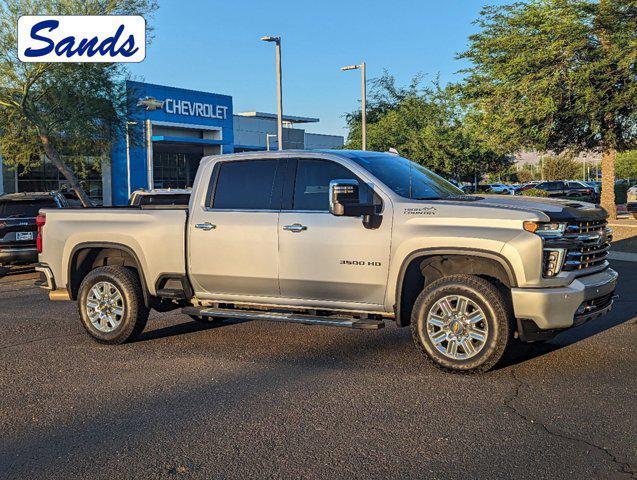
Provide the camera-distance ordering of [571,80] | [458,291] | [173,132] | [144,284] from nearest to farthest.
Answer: [458,291] < [144,284] < [571,80] < [173,132]

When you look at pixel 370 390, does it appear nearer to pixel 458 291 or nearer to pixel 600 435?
pixel 458 291

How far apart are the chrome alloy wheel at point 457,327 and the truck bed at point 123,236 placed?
2750 mm

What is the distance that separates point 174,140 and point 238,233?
40834mm

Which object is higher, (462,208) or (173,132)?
(173,132)

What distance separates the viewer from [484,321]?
6.18 metres

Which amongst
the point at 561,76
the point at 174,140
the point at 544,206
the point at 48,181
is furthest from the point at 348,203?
the point at 174,140

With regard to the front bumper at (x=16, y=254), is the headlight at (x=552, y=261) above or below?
above

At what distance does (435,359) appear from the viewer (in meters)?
6.34

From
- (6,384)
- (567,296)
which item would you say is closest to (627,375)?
(567,296)

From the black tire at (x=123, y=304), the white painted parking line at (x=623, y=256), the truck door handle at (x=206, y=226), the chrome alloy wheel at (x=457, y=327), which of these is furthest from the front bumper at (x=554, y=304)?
the white painted parking line at (x=623, y=256)

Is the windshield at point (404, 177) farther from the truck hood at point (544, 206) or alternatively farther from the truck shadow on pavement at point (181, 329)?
the truck shadow on pavement at point (181, 329)

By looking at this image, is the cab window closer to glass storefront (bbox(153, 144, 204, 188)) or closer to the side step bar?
the side step bar

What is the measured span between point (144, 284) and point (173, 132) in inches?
1755

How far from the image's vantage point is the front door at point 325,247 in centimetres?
664
